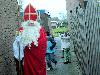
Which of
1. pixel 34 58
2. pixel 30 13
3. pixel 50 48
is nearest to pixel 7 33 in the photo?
pixel 30 13

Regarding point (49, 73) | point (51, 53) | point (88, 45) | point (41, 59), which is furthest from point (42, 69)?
point (51, 53)

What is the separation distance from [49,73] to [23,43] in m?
5.27

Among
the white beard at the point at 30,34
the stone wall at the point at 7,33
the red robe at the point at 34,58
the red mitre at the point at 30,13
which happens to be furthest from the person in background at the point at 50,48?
the red robe at the point at 34,58

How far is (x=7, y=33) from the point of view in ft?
29.2

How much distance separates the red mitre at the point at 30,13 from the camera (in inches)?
354

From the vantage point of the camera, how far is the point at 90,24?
5539 millimetres

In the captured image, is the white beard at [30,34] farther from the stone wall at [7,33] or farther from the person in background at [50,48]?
the person in background at [50,48]

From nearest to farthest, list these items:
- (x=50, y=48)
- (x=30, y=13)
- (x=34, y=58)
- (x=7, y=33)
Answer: (x=34, y=58), (x=7, y=33), (x=30, y=13), (x=50, y=48)

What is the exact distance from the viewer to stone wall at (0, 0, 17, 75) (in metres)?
8.63

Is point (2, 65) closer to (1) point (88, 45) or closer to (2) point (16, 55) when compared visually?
(2) point (16, 55)

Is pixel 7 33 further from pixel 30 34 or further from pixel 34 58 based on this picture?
pixel 34 58

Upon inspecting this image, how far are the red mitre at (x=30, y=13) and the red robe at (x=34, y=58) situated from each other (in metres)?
0.79

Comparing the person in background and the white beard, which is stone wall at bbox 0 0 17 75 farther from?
the person in background

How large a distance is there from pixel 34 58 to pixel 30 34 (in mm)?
781
